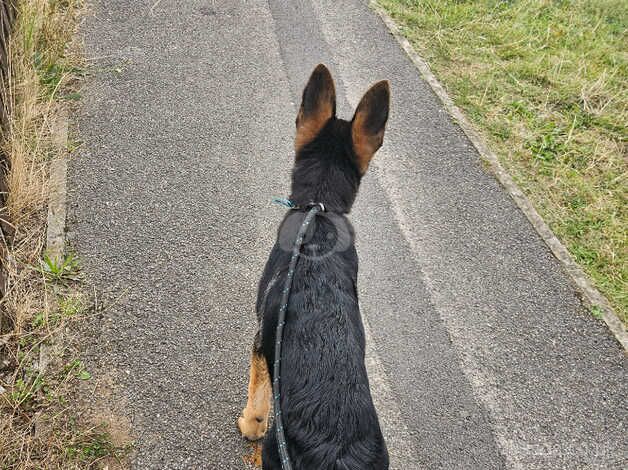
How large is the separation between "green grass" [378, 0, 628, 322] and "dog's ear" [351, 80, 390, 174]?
2.72 metres

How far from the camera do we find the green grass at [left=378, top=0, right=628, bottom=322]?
16.0 ft

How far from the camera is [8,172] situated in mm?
4086

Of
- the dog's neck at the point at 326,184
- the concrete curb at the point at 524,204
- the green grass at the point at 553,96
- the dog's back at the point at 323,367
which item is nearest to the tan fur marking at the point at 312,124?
the dog's neck at the point at 326,184

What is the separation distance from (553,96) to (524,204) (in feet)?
6.80

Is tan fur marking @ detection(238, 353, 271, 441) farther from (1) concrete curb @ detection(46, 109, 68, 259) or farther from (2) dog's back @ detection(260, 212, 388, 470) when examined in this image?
(1) concrete curb @ detection(46, 109, 68, 259)

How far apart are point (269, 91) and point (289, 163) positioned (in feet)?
4.26

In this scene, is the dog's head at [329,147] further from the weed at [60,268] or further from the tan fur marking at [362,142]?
the weed at [60,268]

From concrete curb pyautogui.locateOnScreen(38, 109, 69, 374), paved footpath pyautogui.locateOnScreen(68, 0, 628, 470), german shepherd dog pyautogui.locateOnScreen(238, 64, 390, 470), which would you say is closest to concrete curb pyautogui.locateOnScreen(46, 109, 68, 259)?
concrete curb pyautogui.locateOnScreen(38, 109, 69, 374)

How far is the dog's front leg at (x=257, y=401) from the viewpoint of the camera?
9.48 ft

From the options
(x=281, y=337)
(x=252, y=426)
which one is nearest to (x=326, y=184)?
(x=281, y=337)

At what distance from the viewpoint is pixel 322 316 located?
7.92ft

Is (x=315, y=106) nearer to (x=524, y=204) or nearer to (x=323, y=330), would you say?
(x=323, y=330)

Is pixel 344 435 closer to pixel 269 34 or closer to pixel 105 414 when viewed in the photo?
pixel 105 414

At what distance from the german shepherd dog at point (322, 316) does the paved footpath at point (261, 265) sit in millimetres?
818
